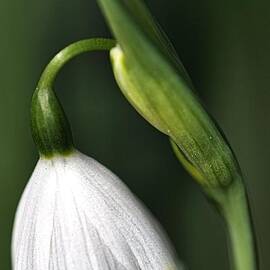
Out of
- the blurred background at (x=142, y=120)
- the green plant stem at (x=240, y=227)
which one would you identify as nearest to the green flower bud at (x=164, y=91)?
the green plant stem at (x=240, y=227)

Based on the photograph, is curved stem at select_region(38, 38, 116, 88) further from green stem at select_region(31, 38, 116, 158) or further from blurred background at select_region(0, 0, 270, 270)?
blurred background at select_region(0, 0, 270, 270)

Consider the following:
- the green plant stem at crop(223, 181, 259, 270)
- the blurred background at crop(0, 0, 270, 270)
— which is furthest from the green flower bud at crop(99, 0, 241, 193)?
the blurred background at crop(0, 0, 270, 270)

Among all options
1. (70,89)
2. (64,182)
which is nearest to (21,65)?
(70,89)

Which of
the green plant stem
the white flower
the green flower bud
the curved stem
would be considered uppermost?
the curved stem

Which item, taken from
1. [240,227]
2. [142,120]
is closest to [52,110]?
[240,227]

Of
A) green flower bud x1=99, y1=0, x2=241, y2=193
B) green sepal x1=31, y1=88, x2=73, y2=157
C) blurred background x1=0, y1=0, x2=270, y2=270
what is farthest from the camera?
blurred background x1=0, y1=0, x2=270, y2=270

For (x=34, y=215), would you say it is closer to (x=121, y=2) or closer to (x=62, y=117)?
(x=62, y=117)

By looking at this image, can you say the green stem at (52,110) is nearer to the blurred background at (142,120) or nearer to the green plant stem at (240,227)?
the green plant stem at (240,227)

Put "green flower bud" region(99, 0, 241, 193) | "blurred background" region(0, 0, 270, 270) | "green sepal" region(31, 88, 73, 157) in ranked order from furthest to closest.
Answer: "blurred background" region(0, 0, 270, 270)
"green sepal" region(31, 88, 73, 157)
"green flower bud" region(99, 0, 241, 193)
